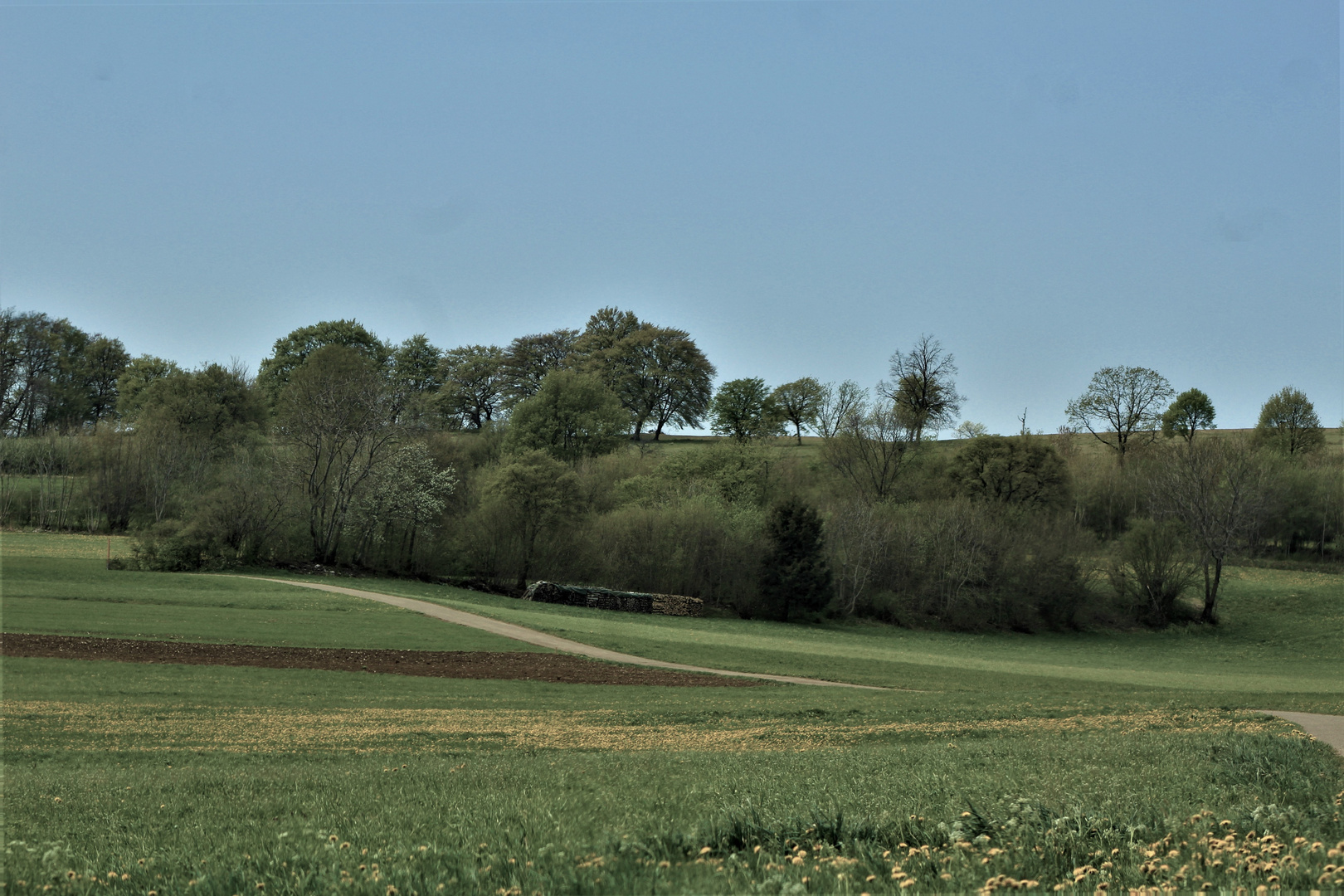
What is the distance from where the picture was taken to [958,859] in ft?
17.6

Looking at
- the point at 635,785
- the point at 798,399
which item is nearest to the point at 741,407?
the point at 798,399

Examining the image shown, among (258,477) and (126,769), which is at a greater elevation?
(258,477)

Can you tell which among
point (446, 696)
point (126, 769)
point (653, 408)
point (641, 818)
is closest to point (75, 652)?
point (446, 696)

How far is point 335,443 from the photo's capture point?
5478 centimetres

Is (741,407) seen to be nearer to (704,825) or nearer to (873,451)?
(873,451)

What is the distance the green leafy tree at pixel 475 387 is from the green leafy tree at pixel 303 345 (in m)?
7.78

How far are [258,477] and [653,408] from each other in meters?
41.5

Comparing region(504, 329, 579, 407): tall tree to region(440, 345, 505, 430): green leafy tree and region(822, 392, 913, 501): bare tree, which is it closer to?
region(440, 345, 505, 430): green leafy tree

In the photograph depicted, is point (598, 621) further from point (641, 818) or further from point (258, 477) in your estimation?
point (641, 818)

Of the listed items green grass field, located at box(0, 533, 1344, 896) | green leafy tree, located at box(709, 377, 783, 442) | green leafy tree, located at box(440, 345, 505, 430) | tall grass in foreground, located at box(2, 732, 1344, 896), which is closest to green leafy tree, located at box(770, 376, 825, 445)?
green leafy tree, located at box(709, 377, 783, 442)

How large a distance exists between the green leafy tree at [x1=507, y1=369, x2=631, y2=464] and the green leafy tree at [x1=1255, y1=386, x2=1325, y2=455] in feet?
191

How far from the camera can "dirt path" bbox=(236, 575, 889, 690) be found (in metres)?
25.2

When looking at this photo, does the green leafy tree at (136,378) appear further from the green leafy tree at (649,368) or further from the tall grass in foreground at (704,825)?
the tall grass in foreground at (704,825)

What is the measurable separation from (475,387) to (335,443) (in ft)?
122
